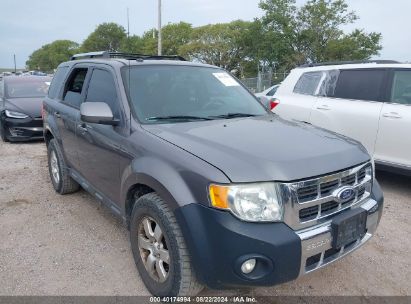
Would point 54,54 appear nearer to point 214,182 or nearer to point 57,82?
point 57,82

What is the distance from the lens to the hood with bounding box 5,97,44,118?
8672mm

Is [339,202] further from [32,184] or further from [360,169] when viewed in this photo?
[32,184]

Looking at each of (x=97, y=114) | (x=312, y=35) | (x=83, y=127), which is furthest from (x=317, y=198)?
(x=312, y=35)

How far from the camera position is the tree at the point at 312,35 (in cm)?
3089

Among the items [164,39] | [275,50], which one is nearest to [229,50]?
[164,39]

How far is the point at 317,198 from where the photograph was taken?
2.42m

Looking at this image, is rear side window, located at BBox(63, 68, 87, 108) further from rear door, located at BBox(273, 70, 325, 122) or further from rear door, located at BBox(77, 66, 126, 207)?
rear door, located at BBox(273, 70, 325, 122)

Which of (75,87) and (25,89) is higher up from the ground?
(75,87)

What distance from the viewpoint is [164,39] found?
58469 millimetres

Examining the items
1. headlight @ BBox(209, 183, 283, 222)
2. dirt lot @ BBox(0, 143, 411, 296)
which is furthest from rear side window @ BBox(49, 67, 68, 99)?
headlight @ BBox(209, 183, 283, 222)

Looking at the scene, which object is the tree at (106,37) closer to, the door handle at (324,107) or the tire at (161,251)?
the door handle at (324,107)

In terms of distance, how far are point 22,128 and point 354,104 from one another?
693 centimetres

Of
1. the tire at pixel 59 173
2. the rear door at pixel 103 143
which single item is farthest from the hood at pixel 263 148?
the tire at pixel 59 173

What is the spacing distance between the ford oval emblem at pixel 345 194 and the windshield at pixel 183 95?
1.24m
